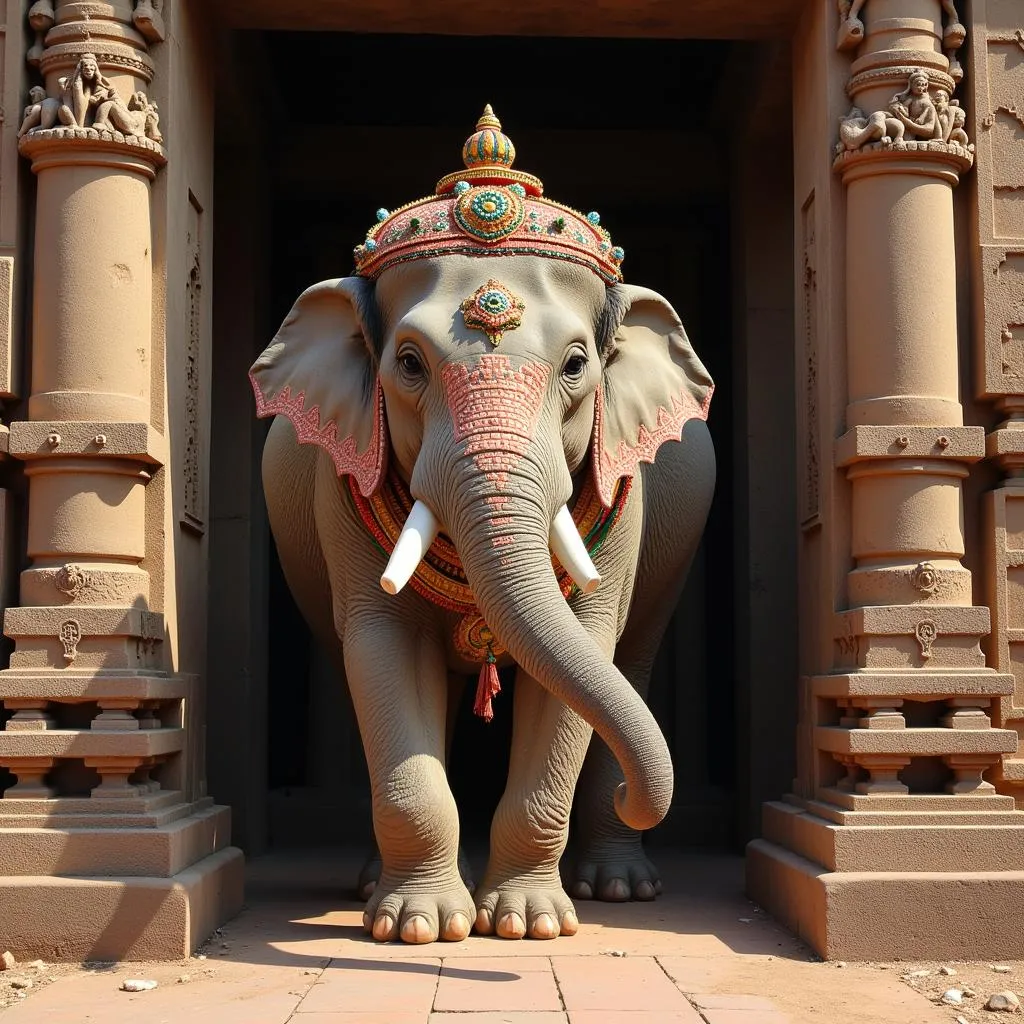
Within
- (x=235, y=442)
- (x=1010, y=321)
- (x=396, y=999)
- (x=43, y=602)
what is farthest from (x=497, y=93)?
(x=396, y=999)

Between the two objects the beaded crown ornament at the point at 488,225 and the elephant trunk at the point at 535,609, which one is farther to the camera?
the beaded crown ornament at the point at 488,225

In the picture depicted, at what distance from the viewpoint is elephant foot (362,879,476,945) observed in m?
5.73

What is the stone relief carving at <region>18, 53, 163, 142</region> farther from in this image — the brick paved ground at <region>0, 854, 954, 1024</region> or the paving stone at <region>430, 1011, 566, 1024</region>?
the paving stone at <region>430, 1011, 566, 1024</region>

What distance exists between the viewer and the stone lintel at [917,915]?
18.7 ft

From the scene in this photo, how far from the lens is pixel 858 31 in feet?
21.8

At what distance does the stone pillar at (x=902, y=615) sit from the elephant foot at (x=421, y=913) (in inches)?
51.6

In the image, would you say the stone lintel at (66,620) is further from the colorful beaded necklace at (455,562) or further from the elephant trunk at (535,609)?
the elephant trunk at (535,609)

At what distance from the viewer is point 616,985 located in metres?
5.10

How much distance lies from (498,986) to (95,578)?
2304 mm

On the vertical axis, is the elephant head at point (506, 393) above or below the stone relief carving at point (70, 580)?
above

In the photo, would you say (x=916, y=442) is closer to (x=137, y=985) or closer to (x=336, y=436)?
(x=336, y=436)

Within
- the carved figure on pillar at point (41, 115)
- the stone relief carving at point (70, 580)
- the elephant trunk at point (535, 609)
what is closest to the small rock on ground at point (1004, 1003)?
the elephant trunk at point (535, 609)

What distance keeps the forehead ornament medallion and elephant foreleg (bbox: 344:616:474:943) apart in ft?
4.15

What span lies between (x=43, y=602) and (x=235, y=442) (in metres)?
2.98
